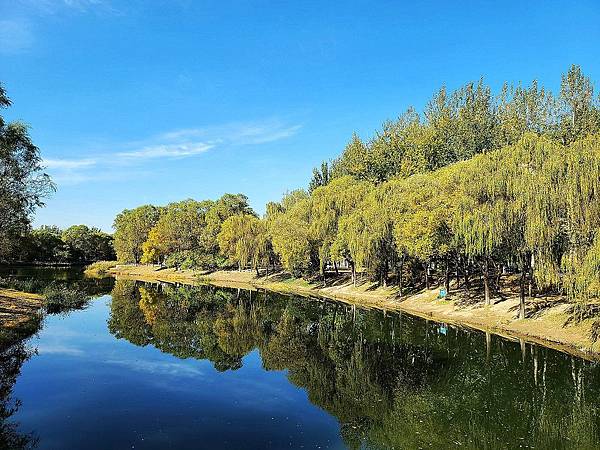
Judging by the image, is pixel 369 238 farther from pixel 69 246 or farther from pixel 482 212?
pixel 69 246

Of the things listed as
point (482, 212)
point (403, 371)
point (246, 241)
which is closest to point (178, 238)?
point (246, 241)

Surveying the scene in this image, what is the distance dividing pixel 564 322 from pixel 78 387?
29.5 meters

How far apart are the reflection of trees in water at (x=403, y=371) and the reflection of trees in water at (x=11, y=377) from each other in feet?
22.5

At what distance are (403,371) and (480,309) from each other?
17872mm

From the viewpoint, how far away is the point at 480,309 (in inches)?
1510

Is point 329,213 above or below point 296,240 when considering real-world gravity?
above

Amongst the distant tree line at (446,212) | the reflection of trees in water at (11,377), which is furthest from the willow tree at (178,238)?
the reflection of trees in water at (11,377)

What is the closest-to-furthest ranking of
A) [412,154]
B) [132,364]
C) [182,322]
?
[132,364], [182,322], [412,154]

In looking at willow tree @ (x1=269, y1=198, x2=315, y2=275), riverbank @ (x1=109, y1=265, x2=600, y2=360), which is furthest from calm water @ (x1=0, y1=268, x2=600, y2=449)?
willow tree @ (x1=269, y1=198, x2=315, y2=275)

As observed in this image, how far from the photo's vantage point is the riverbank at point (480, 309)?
1112 inches

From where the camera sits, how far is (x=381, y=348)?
28656mm

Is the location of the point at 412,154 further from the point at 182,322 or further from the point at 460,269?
the point at 182,322

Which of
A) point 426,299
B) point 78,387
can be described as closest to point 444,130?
point 426,299

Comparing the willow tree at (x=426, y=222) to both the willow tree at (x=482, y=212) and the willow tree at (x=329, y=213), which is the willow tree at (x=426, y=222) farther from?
the willow tree at (x=329, y=213)
